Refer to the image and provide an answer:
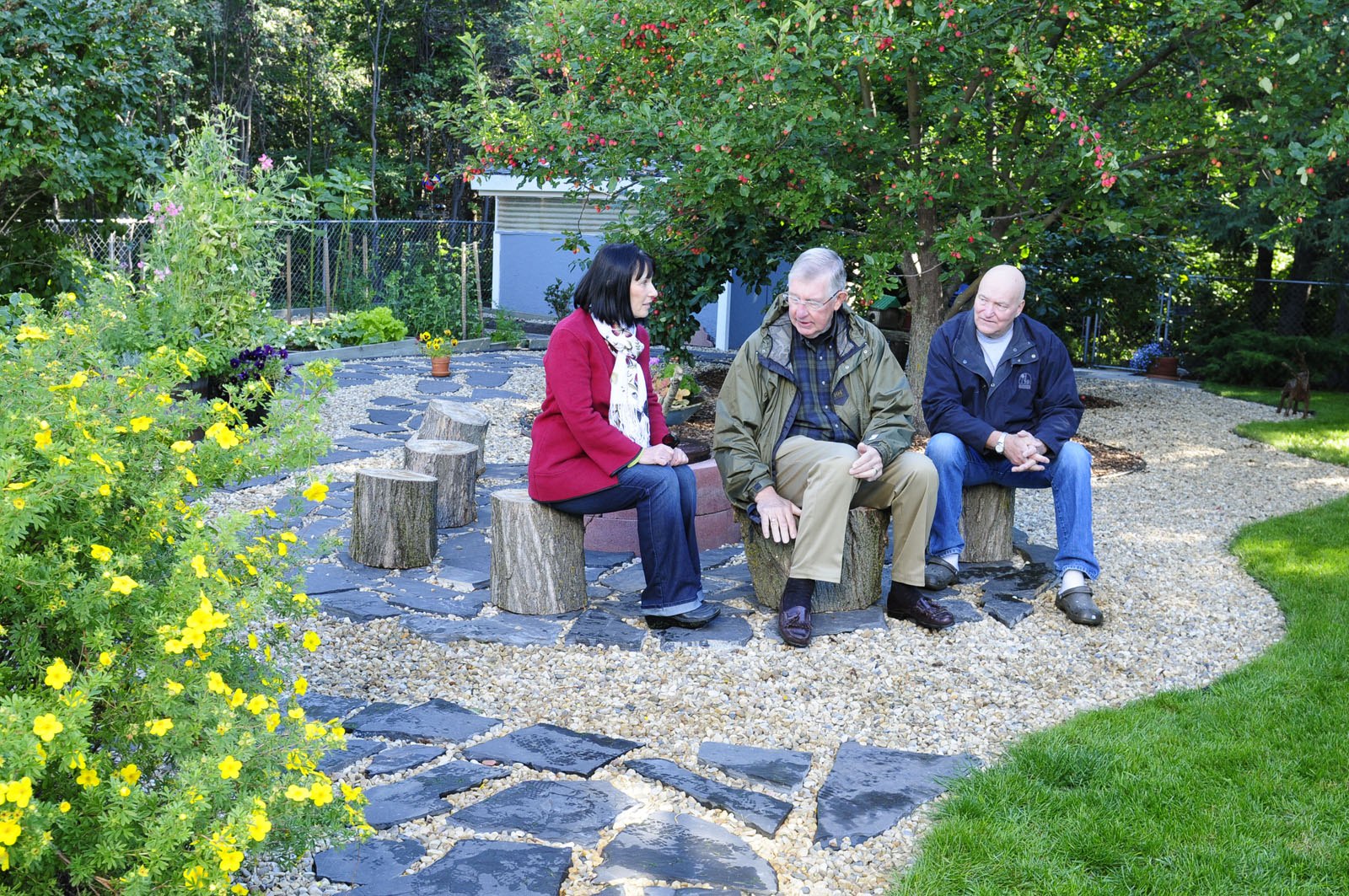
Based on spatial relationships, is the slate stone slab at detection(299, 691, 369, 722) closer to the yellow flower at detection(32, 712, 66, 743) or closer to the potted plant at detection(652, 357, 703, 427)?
the yellow flower at detection(32, 712, 66, 743)

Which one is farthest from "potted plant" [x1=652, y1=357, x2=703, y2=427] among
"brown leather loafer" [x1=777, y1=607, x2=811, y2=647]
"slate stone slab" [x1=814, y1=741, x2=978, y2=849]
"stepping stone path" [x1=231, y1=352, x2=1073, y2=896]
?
"slate stone slab" [x1=814, y1=741, x2=978, y2=849]

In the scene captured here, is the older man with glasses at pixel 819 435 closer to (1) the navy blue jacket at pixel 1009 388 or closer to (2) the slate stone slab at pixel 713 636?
(2) the slate stone slab at pixel 713 636

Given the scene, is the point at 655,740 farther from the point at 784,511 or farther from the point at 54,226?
the point at 54,226

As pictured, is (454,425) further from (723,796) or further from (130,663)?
(130,663)

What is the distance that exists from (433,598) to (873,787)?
86.0 inches

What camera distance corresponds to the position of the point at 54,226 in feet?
26.0

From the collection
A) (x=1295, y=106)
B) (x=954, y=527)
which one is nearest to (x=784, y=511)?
(x=954, y=527)

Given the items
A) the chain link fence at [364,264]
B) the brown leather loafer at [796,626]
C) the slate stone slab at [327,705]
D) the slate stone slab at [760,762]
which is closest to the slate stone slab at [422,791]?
the slate stone slab at [327,705]

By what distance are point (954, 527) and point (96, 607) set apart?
3693mm

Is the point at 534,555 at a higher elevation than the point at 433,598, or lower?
higher

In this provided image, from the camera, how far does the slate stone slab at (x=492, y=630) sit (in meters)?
4.33

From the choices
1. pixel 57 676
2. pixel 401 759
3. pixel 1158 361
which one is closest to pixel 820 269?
pixel 401 759

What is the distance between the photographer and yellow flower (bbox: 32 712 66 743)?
1790 millimetres

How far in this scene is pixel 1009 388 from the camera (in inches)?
197
